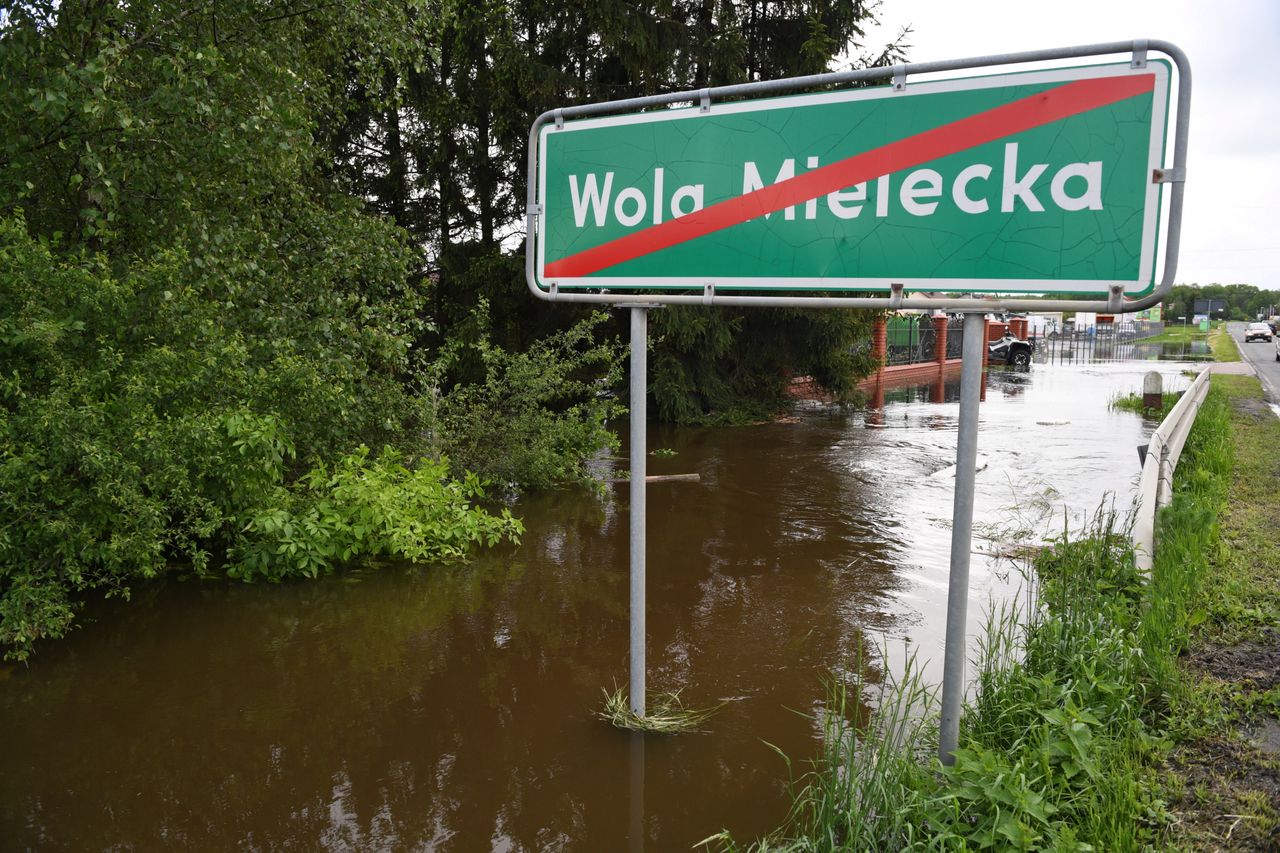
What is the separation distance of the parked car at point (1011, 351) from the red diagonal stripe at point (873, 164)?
102ft

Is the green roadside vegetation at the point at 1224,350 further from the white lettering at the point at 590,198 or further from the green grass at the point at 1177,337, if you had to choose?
the white lettering at the point at 590,198

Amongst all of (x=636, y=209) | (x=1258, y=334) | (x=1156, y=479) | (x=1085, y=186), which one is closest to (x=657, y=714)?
(x=636, y=209)

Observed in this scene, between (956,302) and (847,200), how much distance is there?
1.83ft

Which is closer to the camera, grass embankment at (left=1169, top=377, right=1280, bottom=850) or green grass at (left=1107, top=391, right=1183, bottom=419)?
grass embankment at (left=1169, top=377, right=1280, bottom=850)

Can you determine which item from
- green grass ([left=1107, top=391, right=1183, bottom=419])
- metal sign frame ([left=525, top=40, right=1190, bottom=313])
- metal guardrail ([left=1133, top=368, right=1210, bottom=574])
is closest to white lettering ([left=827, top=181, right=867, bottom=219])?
metal sign frame ([left=525, top=40, right=1190, bottom=313])

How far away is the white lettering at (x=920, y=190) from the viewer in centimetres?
301

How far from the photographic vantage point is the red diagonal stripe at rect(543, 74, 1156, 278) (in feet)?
8.95

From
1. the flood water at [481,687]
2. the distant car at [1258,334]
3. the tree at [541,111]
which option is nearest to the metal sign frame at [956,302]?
the flood water at [481,687]

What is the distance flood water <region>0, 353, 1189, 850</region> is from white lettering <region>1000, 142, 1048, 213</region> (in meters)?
2.44

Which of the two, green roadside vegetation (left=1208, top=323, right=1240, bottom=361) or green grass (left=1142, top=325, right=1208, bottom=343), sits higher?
green grass (left=1142, top=325, right=1208, bottom=343)

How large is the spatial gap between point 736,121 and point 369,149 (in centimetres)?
1551

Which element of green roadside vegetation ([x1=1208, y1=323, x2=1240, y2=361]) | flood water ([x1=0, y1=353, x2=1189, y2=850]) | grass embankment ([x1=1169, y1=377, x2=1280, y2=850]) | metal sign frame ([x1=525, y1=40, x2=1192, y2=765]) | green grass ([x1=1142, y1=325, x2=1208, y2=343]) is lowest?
flood water ([x1=0, y1=353, x2=1189, y2=850])

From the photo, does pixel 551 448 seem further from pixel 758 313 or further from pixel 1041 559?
pixel 758 313

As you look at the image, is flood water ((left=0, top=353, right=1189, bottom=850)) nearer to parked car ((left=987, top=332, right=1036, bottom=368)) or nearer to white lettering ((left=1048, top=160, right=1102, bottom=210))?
white lettering ((left=1048, top=160, right=1102, bottom=210))
